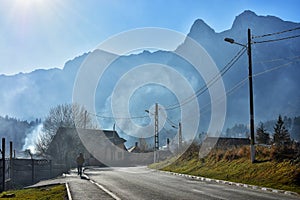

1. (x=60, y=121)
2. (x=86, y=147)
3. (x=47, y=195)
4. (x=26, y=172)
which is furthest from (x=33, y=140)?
(x=47, y=195)

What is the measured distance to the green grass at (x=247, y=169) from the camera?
18.2 m

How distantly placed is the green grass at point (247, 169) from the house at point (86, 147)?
1728 centimetres

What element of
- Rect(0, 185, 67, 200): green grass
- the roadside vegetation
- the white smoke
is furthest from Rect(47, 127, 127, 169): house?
Rect(0, 185, 67, 200): green grass

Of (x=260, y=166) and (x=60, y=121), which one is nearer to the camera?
(x=260, y=166)

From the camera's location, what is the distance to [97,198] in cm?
1354

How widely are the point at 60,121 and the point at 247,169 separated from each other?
149 feet

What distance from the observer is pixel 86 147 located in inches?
2662

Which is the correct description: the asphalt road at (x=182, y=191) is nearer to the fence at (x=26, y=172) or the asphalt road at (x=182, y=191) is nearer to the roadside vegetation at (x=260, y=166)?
the roadside vegetation at (x=260, y=166)

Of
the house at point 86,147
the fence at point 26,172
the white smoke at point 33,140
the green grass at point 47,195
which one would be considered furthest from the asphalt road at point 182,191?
the white smoke at point 33,140

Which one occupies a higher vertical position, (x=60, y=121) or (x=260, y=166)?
(x=60, y=121)

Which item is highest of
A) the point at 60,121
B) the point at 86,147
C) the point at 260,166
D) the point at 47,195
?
the point at 60,121

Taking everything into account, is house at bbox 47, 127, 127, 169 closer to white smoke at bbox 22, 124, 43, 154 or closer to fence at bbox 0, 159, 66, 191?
fence at bbox 0, 159, 66, 191

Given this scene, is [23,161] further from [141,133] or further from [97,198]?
[141,133]

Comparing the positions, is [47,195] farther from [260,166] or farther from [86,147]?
[86,147]
